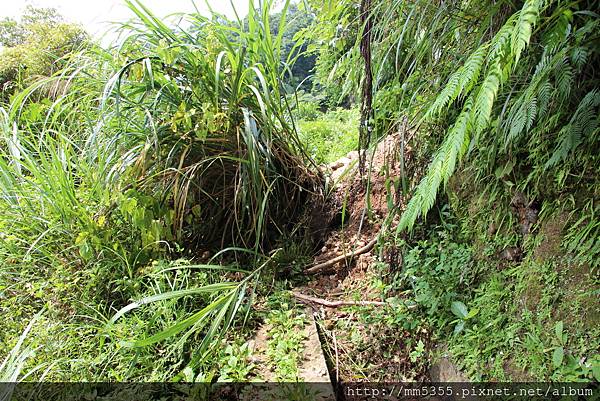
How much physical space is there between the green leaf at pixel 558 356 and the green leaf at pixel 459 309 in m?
0.25

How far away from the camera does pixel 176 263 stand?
4.34ft

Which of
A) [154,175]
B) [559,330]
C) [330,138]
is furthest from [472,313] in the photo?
[330,138]

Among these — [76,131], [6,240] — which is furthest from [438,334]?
[76,131]

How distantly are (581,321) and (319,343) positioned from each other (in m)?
0.70

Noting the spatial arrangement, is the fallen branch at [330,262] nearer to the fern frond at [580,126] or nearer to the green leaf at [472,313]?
the green leaf at [472,313]

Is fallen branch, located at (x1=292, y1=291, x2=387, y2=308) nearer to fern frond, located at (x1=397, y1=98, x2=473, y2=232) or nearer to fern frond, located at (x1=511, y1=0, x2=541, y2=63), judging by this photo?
fern frond, located at (x1=397, y1=98, x2=473, y2=232)

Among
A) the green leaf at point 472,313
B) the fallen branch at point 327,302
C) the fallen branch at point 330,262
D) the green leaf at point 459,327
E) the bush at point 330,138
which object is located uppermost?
the bush at point 330,138

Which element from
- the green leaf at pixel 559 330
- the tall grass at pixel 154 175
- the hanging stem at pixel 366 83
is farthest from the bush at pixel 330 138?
the green leaf at pixel 559 330

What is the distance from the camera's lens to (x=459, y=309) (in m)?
1.02

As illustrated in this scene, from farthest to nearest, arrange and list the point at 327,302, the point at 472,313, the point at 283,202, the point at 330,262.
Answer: the point at 283,202 → the point at 330,262 → the point at 327,302 → the point at 472,313

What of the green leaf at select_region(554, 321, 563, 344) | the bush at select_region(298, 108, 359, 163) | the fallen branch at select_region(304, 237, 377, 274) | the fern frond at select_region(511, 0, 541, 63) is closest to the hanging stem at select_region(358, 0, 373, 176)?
the fallen branch at select_region(304, 237, 377, 274)

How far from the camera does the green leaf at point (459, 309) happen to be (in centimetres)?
100

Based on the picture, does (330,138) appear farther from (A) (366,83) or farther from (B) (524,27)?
(B) (524,27)

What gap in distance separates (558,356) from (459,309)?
0.29 meters
